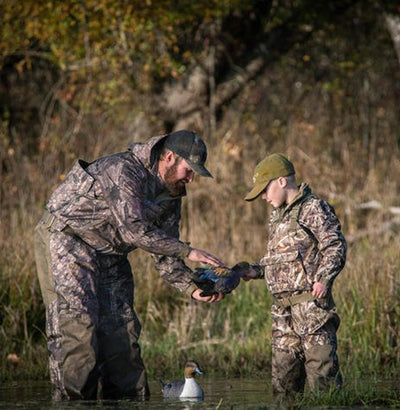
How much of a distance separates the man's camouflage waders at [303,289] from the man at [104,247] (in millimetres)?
460

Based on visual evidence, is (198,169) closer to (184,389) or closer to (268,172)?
(268,172)

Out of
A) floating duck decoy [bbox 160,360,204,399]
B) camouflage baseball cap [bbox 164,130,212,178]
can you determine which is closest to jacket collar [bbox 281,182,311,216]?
camouflage baseball cap [bbox 164,130,212,178]

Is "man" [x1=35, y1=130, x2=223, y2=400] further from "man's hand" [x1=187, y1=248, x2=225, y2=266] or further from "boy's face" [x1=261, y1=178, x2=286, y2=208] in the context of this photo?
"boy's face" [x1=261, y1=178, x2=286, y2=208]

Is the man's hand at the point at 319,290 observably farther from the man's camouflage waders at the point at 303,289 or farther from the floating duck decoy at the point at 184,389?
the floating duck decoy at the point at 184,389

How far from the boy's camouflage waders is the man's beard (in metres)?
0.05

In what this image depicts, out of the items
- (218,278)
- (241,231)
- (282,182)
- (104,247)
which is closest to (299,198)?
(282,182)

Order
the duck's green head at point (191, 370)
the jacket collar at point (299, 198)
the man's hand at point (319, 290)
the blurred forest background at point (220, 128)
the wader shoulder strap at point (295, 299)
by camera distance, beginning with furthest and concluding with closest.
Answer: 1. the blurred forest background at point (220, 128)
2. the duck's green head at point (191, 370)
3. the jacket collar at point (299, 198)
4. the wader shoulder strap at point (295, 299)
5. the man's hand at point (319, 290)

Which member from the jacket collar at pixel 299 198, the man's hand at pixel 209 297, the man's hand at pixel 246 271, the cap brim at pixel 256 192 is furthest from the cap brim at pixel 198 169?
the man's hand at pixel 209 297

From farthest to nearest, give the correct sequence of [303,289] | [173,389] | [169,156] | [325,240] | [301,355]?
[173,389] → [169,156] → [301,355] → [303,289] → [325,240]

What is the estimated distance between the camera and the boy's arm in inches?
255

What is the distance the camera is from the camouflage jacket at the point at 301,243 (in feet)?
21.7

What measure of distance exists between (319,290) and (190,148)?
4.20 feet

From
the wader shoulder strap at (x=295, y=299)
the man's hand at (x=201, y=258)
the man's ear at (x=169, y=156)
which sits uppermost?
the man's ear at (x=169, y=156)

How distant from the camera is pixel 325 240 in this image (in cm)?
658
